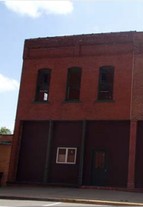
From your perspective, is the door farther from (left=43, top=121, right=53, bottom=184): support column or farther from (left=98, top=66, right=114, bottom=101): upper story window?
(left=98, top=66, right=114, bottom=101): upper story window

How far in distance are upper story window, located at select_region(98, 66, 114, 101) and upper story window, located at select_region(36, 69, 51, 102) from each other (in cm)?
364

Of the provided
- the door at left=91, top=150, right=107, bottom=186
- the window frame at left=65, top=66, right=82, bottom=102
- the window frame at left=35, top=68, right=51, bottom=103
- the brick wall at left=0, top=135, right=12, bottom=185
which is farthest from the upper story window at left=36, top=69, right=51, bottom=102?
the door at left=91, top=150, right=107, bottom=186

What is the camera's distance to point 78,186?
23.7 m

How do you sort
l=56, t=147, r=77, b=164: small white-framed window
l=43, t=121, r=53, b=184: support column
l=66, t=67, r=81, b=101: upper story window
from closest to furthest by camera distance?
l=43, t=121, r=53, b=184: support column
l=56, t=147, r=77, b=164: small white-framed window
l=66, t=67, r=81, b=101: upper story window

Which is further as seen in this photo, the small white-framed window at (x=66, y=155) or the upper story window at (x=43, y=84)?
the upper story window at (x=43, y=84)

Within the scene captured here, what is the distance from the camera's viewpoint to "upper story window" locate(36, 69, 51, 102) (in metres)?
26.6

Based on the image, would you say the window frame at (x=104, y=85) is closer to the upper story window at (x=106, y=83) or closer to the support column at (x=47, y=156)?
the upper story window at (x=106, y=83)

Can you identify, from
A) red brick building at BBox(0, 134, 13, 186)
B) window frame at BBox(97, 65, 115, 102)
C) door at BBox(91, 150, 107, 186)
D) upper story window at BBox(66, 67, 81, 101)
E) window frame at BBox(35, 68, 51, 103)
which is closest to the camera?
door at BBox(91, 150, 107, 186)

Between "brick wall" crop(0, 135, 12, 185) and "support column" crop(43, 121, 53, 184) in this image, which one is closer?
"support column" crop(43, 121, 53, 184)

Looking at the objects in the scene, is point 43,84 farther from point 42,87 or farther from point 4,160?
point 4,160

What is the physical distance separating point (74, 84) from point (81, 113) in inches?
87.8

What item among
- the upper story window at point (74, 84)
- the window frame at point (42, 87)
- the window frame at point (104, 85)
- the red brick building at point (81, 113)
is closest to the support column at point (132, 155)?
the red brick building at point (81, 113)

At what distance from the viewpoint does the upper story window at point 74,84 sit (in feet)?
85.4

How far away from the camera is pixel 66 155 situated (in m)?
25.2
